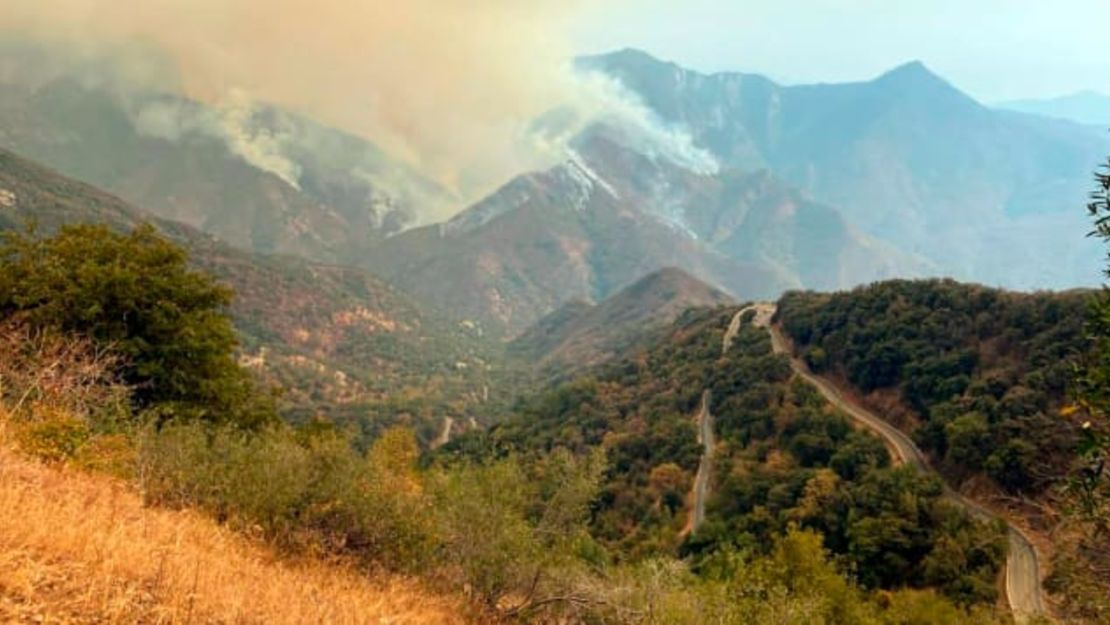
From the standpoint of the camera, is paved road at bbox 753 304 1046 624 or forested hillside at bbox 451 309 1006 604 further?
forested hillside at bbox 451 309 1006 604

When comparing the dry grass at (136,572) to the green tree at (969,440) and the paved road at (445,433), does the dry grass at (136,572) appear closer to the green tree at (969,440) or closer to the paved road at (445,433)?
the green tree at (969,440)

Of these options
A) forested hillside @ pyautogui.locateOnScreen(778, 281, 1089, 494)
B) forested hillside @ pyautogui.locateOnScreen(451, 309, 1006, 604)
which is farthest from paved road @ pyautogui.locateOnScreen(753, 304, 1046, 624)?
forested hillside @ pyautogui.locateOnScreen(778, 281, 1089, 494)

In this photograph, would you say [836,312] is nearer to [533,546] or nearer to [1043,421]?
[1043,421]

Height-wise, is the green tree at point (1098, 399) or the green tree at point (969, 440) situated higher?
the green tree at point (969, 440)

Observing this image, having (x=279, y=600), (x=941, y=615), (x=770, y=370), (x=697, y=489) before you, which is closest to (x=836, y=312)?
(x=770, y=370)

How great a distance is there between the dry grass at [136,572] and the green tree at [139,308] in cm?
1728

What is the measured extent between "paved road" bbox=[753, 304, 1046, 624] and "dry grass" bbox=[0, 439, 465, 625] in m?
33.5

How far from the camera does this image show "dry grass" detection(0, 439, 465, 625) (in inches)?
235

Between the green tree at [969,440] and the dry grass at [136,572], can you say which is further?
the green tree at [969,440]

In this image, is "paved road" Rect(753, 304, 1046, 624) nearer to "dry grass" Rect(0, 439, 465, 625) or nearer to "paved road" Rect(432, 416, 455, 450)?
"dry grass" Rect(0, 439, 465, 625)

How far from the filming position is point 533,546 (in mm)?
14359

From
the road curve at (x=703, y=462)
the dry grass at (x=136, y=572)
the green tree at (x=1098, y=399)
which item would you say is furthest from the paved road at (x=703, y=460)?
the dry grass at (x=136, y=572)

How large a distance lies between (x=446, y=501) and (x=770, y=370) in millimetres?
92587

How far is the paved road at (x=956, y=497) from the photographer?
46.9 meters
